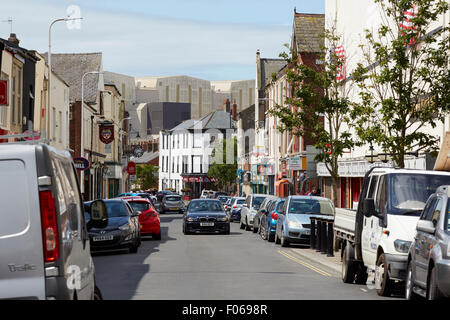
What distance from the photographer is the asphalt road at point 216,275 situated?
14.1 metres

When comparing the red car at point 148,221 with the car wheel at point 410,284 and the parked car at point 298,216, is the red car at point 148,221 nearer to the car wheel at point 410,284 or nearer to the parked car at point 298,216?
the parked car at point 298,216

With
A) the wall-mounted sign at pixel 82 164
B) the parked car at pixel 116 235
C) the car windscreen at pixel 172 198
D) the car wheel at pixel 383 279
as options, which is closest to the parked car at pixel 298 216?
the parked car at pixel 116 235

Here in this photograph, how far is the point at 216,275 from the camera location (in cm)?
1744

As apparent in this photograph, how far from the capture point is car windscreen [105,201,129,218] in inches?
988

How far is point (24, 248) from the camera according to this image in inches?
275

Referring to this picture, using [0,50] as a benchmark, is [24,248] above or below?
below

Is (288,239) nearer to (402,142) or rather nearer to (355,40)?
(402,142)

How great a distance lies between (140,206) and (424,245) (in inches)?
804

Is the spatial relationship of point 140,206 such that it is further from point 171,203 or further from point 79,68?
point 171,203

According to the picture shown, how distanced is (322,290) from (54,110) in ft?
112

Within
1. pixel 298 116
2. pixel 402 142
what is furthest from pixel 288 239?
pixel 402 142

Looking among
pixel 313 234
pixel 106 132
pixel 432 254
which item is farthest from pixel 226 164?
pixel 432 254

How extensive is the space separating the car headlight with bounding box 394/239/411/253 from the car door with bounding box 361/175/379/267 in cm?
88

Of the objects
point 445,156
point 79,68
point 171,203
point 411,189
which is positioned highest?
point 79,68
